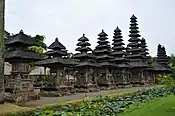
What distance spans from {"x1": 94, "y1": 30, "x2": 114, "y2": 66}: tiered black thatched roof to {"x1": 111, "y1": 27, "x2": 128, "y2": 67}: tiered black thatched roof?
2177 mm

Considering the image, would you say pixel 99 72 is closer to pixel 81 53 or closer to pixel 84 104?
pixel 81 53

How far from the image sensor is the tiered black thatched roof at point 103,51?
3406cm

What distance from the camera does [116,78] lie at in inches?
1420

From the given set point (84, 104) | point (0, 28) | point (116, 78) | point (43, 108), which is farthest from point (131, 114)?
point (116, 78)

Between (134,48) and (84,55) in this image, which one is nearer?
(84,55)

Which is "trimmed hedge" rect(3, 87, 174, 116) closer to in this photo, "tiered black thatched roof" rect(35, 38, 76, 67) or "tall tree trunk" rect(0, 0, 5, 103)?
"tall tree trunk" rect(0, 0, 5, 103)

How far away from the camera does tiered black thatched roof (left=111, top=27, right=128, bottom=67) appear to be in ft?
122

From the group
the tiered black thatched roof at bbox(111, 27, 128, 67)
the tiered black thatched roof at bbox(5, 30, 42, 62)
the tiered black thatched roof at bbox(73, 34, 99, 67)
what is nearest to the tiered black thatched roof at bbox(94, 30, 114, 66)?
the tiered black thatched roof at bbox(111, 27, 128, 67)

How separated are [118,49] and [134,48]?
4204mm

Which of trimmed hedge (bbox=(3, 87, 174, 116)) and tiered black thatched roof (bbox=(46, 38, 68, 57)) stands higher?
tiered black thatched roof (bbox=(46, 38, 68, 57))

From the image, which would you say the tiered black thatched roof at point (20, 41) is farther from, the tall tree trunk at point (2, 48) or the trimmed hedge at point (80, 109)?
the trimmed hedge at point (80, 109)

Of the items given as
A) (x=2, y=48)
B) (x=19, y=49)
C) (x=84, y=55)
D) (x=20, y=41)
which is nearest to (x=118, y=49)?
(x=84, y=55)

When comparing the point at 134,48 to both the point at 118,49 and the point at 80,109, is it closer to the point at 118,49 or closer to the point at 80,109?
the point at 118,49

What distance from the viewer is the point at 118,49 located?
129 ft
